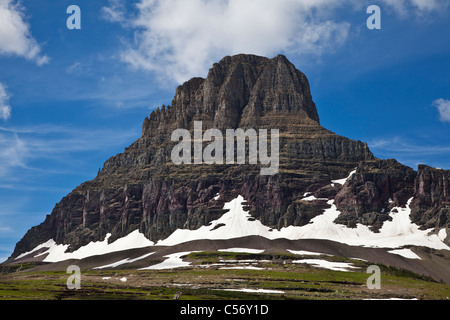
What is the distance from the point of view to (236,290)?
167 meters

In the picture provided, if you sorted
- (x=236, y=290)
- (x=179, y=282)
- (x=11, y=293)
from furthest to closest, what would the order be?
(x=179, y=282) → (x=236, y=290) → (x=11, y=293)
